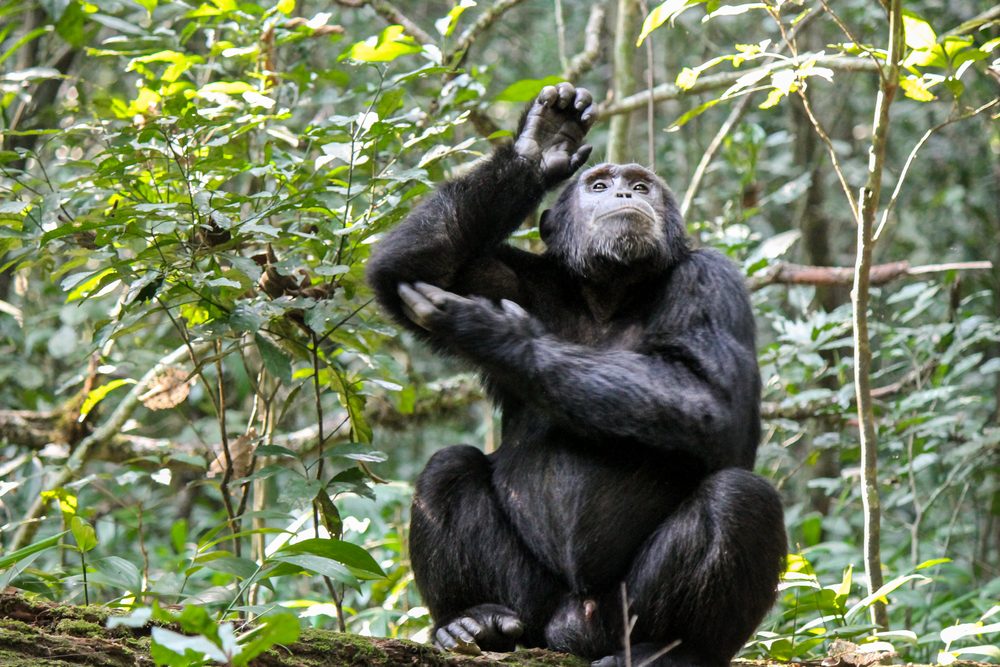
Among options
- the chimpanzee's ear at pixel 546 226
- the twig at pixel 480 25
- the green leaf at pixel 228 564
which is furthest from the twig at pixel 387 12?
the green leaf at pixel 228 564

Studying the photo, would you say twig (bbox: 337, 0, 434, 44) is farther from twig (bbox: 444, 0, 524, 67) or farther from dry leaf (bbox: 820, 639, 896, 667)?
dry leaf (bbox: 820, 639, 896, 667)

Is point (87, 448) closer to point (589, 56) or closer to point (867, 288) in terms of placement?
point (589, 56)

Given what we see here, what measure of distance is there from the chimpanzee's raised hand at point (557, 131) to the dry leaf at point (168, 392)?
209 cm

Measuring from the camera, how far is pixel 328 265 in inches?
190

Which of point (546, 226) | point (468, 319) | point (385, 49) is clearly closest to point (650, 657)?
point (468, 319)

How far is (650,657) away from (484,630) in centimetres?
75

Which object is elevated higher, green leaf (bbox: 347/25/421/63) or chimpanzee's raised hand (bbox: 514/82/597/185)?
green leaf (bbox: 347/25/421/63)

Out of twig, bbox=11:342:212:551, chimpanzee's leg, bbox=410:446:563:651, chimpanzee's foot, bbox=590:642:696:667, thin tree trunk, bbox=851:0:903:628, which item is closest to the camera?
chimpanzee's foot, bbox=590:642:696:667

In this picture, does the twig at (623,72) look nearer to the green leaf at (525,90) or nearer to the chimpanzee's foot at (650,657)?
the green leaf at (525,90)

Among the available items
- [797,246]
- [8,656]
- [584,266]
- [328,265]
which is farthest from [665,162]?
[8,656]

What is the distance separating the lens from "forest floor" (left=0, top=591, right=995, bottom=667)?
3.25 meters

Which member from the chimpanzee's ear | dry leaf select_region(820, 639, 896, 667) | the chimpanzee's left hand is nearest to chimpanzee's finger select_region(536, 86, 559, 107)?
the chimpanzee's ear

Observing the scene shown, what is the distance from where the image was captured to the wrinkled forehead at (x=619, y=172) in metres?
5.81

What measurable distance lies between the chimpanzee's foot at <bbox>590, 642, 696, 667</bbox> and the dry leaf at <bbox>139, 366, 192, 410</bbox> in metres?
2.52
